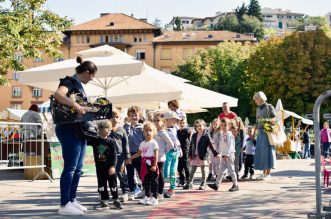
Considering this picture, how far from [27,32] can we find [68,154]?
68.0ft

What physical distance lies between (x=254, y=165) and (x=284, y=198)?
405 cm

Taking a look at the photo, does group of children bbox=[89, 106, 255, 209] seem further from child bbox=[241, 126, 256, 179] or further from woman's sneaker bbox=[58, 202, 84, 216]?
child bbox=[241, 126, 256, 179]

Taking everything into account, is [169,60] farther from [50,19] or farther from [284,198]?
[284,198]

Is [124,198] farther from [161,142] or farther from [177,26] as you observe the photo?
[177,26]

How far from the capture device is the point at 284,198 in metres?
9.77

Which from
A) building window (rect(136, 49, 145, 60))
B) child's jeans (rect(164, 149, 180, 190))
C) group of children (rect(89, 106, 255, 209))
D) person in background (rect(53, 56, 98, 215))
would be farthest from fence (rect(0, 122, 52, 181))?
building window (rect(136, 49, 145, 60))

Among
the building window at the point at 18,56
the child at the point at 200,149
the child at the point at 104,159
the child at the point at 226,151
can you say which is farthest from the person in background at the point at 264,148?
the building window at the point at 18,56

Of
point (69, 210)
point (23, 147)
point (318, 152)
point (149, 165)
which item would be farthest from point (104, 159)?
point (23, 147)

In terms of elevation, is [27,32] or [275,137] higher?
[27,32]

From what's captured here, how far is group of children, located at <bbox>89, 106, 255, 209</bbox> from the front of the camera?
28.7 feet

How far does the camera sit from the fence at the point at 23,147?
13.1 meters

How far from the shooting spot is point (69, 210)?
793 centimetres

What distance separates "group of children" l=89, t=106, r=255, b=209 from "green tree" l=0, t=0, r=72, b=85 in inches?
565

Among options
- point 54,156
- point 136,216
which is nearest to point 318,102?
point 136,216
